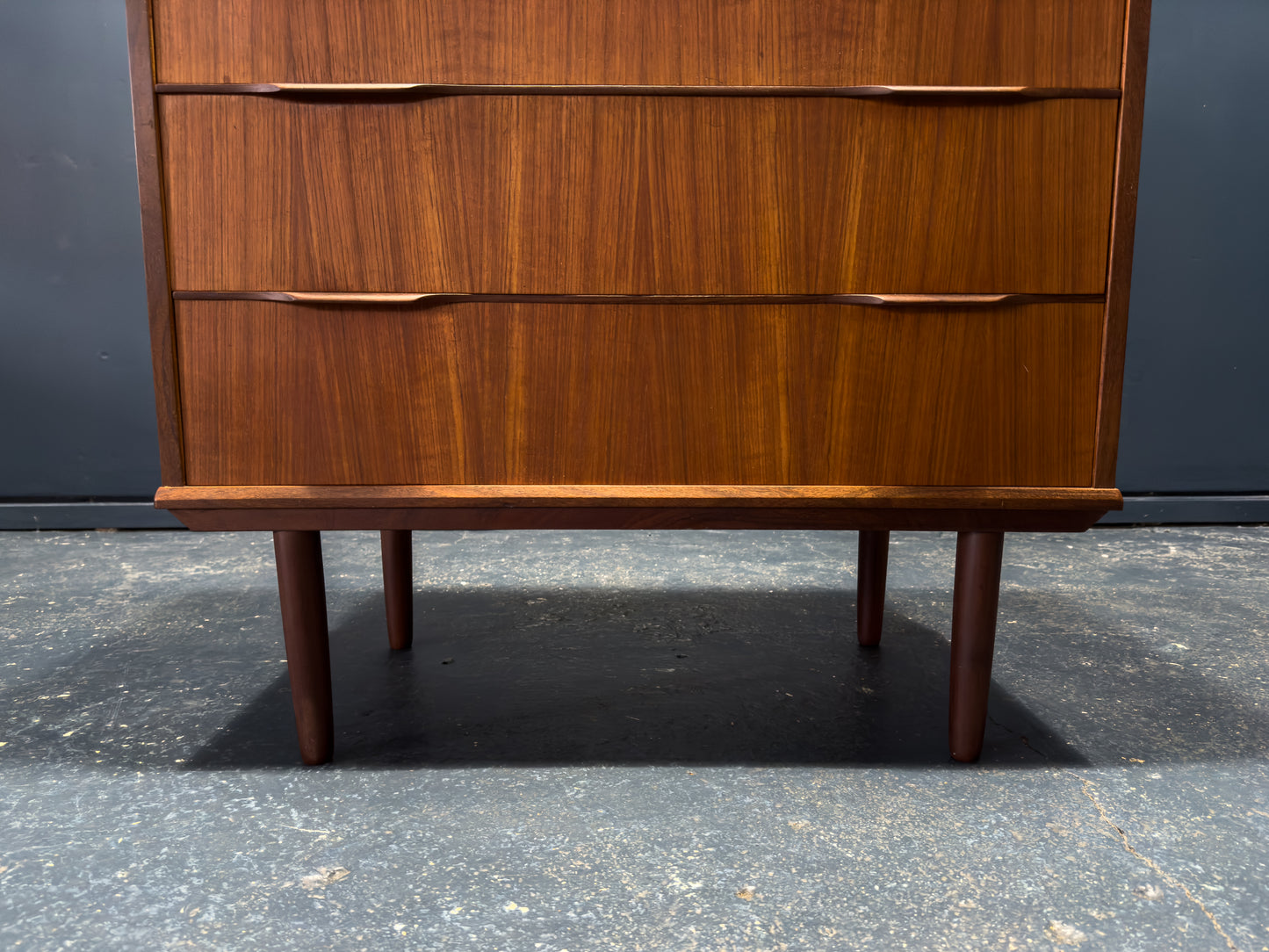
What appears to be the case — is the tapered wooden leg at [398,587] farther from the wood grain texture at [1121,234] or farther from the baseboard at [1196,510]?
the baseboard at [1196,510]

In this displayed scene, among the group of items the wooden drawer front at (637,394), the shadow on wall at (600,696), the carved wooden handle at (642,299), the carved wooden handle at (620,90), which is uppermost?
the carved wooden handle at (620,90)

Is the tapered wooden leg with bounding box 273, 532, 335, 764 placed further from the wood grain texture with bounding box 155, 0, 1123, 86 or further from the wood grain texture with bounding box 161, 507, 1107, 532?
the wood grain texture with bounding box 155, 0, 1123, 86

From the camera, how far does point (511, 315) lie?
100 centimetres

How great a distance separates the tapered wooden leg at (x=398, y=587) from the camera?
1.48m

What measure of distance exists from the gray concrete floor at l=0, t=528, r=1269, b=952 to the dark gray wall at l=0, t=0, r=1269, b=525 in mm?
627

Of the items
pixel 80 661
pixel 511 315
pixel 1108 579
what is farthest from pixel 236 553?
pixel 1108 579

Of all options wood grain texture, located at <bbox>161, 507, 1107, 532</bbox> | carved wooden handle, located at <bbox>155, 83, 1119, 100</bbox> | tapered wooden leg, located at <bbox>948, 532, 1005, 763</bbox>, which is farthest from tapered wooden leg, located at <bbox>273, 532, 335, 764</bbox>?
tapered wooden leg, located at <bbox>948, 532, 1005, 763</bbox>

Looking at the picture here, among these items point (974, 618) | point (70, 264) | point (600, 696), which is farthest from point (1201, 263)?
point (70, 264)

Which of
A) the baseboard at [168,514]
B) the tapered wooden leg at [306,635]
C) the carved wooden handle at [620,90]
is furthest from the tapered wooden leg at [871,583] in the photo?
the baseboard at [168,514]

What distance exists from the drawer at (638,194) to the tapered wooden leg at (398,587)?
588mm

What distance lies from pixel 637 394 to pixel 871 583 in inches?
25.7

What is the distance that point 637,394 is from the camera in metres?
1.01

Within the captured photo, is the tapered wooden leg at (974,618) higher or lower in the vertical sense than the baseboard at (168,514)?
higher

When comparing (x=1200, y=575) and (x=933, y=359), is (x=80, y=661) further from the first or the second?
(x=1200, y=575)
